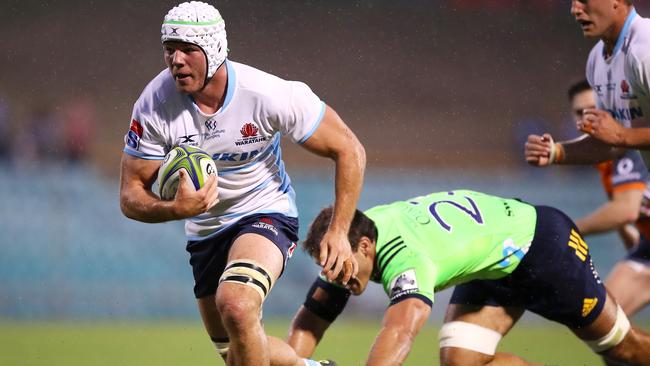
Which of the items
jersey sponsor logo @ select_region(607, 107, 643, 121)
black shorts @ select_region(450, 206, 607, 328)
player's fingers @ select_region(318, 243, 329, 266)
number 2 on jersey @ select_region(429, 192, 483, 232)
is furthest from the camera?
jersey sponsor logo @ select_region(607, 107, 643, 121)

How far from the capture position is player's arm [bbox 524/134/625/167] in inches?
272

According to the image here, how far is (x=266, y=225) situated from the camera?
19.3 feet

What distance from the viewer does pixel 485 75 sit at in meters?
19.6

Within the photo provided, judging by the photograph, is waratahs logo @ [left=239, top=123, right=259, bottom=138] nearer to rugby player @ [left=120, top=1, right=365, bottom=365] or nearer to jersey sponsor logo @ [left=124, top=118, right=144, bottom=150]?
rugby player @ [left=120, top=1, right=365, bottom=365]

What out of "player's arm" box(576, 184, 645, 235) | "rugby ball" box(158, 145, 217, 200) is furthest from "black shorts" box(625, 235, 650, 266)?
"rugby ball" box(158, 145, 217, 200)

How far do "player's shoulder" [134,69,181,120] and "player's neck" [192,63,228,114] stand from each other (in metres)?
0.13

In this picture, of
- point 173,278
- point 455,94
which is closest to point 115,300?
point 173,278

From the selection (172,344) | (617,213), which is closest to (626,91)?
(617,213)

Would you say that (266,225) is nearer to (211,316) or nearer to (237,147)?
(237,147)

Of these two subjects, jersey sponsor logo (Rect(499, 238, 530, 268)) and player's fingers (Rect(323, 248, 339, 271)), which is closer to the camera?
player's fingers (Rect(323, 248, 339, 271))

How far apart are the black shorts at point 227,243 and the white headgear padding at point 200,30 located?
0.91 m

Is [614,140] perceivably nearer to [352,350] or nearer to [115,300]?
[352,350]

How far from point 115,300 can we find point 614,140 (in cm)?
790

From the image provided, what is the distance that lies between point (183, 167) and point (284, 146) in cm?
1069
